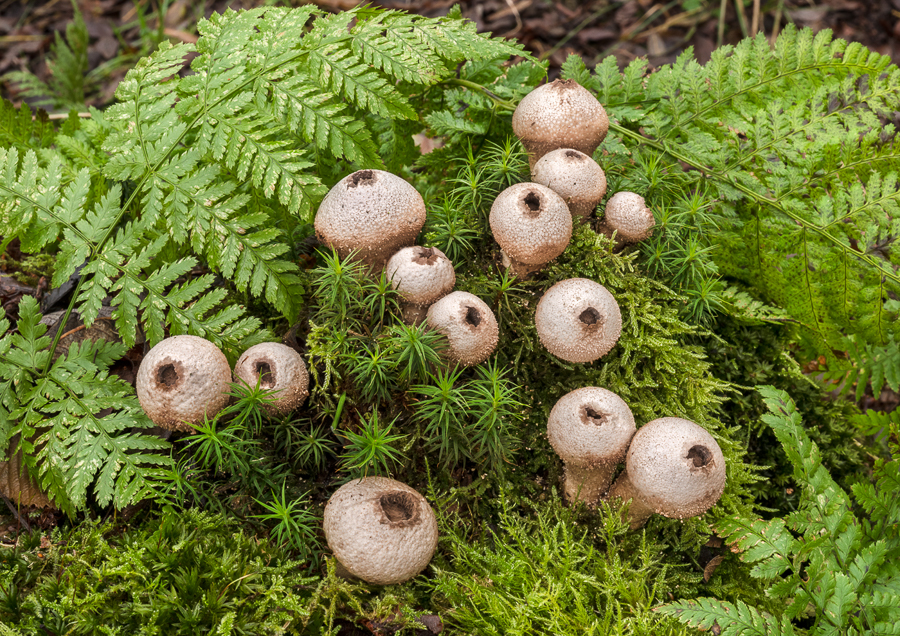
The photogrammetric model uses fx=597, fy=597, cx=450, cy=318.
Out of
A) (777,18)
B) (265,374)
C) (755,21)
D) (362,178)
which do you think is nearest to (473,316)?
(362,178)

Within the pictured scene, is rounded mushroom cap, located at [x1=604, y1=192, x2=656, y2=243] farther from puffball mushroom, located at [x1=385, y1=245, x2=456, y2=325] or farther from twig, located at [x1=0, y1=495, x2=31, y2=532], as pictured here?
twig, located at [x1=0, y1=495, x2=31, y2=532]

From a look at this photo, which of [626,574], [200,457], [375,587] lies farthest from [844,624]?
[200,457]

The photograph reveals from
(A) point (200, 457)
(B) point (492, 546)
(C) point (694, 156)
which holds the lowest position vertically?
(B) point (492, 546)

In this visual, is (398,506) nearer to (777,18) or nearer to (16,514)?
(16,514)

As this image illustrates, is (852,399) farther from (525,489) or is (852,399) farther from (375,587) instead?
(375,587)

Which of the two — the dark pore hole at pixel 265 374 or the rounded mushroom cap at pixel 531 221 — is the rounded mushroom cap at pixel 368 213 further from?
the dark pore hole at pixel 265 374
